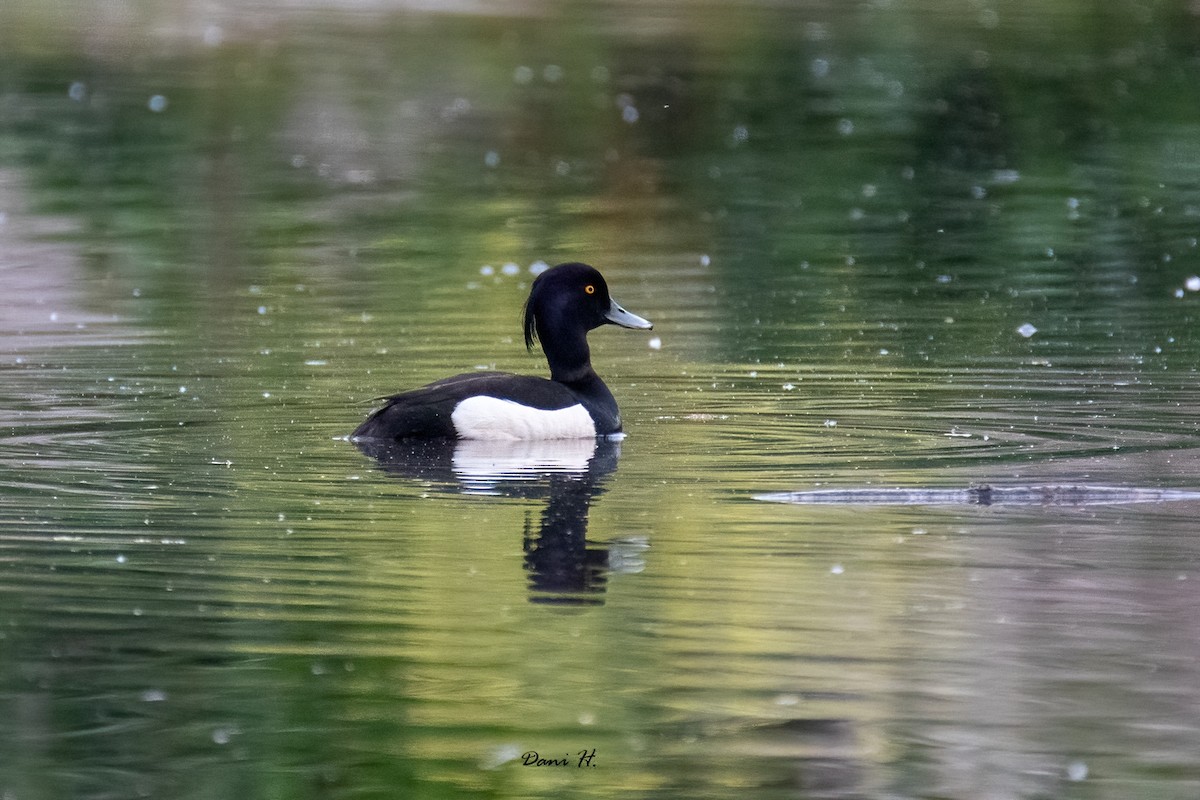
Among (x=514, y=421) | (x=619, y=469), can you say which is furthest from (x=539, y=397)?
(x=619, y=469)

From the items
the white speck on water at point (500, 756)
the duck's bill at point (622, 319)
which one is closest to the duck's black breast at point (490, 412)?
the duck's bill at point (622, 319)

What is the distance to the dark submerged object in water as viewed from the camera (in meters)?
8.64

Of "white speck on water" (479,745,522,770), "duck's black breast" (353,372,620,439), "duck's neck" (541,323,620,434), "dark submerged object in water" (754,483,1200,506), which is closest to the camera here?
"white speck on water" (479,745,522,770)

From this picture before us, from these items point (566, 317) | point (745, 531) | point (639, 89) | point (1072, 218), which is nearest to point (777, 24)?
point (639, 89)

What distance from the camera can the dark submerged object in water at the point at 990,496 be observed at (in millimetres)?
8641

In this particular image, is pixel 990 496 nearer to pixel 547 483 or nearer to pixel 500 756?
pixel 547 483

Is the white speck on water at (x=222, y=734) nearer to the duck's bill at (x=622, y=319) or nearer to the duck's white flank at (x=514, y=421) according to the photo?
the duck's white flank at (x=514, y=421)

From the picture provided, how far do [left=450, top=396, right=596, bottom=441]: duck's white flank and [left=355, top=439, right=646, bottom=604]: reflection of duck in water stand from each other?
45 millimetres

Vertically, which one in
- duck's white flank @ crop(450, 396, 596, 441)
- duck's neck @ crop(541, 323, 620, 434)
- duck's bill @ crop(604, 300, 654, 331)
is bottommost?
duck's white flank @ crop(450, 396, 596, 441)

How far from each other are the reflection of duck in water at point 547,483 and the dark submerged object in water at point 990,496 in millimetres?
844

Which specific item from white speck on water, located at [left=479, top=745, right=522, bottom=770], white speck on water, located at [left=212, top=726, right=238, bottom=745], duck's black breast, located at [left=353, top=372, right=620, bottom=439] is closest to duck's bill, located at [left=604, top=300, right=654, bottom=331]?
duck's black breast, located at [left=353, top=372, right=620, bottom=439]

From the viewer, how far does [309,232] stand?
1830 centimetres

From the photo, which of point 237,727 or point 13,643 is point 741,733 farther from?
point 13,643

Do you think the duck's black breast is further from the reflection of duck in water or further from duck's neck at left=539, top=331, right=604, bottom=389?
duck's neck at left=539, top=331, right=604, bottom=389
